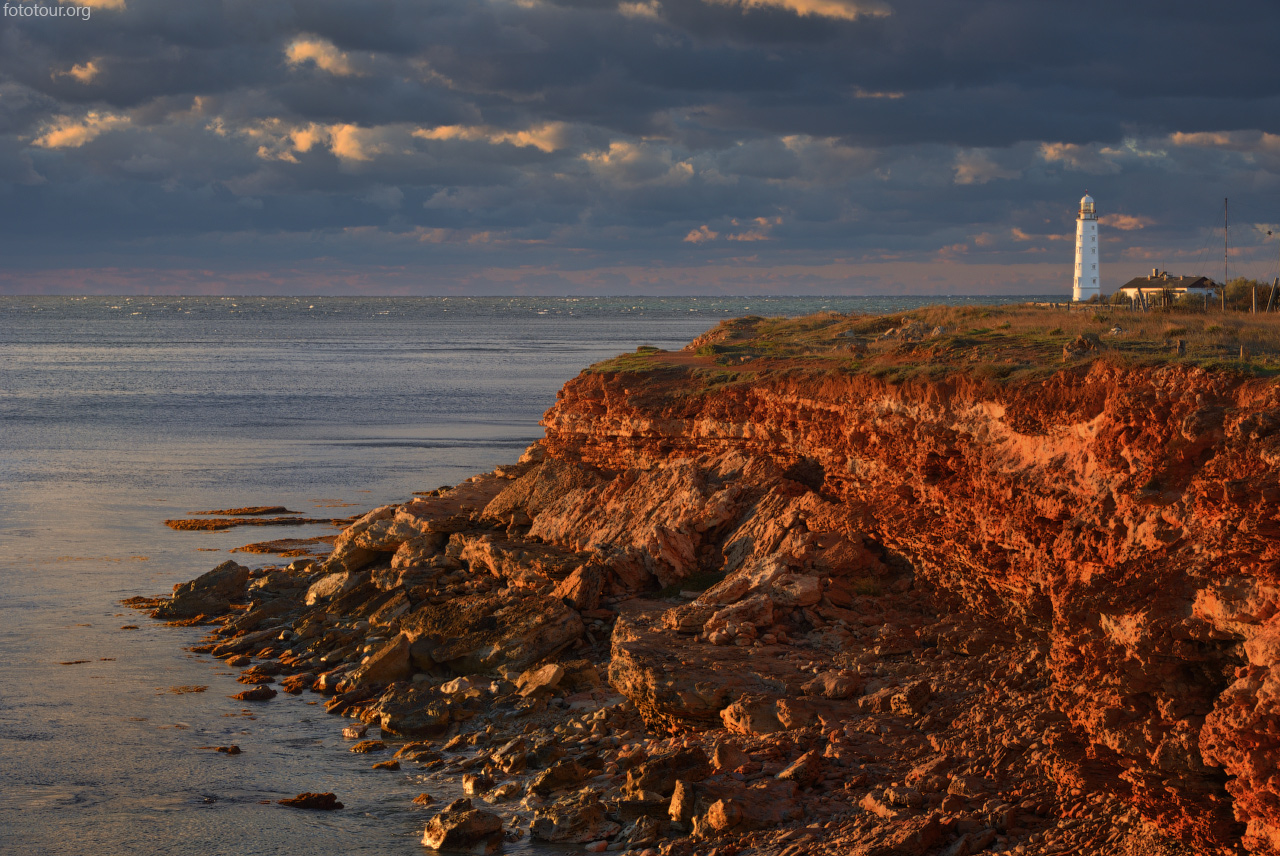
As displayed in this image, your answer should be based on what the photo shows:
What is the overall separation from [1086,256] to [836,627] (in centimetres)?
7635

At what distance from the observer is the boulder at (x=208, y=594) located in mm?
22875

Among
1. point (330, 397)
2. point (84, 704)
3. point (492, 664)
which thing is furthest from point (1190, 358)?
point (330, 397)

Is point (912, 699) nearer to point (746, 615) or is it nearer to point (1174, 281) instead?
point (746, 615)

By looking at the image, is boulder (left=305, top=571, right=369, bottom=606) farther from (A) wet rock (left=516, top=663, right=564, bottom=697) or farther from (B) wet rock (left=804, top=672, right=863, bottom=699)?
(B) wet rock (left=804, top=672, right=863, bottom=699)

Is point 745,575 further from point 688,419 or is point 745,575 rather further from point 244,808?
point 244,808

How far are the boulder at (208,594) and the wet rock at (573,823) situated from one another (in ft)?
43.0

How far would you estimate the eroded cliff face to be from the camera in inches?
362

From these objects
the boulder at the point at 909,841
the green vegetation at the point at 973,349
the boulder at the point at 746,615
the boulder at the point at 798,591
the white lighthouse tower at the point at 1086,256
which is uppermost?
the white lighthouse tower at the point at 1086,256

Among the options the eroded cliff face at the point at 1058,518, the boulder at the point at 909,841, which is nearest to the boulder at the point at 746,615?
the eroded cliff face at the point at 1058,518

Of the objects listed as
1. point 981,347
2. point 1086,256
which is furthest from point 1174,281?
point 981,347

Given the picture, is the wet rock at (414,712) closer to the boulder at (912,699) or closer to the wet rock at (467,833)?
the wet rock at (467,833)

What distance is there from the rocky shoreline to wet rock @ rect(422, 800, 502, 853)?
0.15 ft

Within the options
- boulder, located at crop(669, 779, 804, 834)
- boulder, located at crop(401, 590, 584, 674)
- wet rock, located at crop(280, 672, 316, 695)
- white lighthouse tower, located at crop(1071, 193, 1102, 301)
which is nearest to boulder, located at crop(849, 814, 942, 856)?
boulder, located at crop(669, 779, 804, 834)

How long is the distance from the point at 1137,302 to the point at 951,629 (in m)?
37.6
